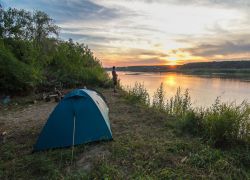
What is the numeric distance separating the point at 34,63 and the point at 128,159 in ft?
36.3

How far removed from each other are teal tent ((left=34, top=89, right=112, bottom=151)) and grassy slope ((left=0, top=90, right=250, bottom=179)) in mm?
195

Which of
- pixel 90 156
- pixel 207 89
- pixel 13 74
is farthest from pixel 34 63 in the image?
pixel 207 89

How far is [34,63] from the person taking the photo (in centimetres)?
1489

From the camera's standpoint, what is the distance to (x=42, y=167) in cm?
501

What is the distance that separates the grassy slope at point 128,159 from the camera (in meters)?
4.80

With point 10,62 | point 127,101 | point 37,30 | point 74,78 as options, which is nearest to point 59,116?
point 127,101

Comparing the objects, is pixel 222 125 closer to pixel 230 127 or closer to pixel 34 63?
pixel 230 127

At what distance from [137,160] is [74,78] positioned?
14.1m

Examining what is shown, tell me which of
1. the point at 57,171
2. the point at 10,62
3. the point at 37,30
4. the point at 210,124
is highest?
the point at 37,30

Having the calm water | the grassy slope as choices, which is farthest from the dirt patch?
the calm water

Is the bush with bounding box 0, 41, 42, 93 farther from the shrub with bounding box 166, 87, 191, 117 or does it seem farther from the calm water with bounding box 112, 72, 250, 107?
the calm water with bounding box 112, 72, 250, 107

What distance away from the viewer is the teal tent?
6.04m

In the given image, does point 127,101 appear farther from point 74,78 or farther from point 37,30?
point 37,30

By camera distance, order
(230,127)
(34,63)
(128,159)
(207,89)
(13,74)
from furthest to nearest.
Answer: (207,89), (34,63), (13,74), (230,127), (128,159)
